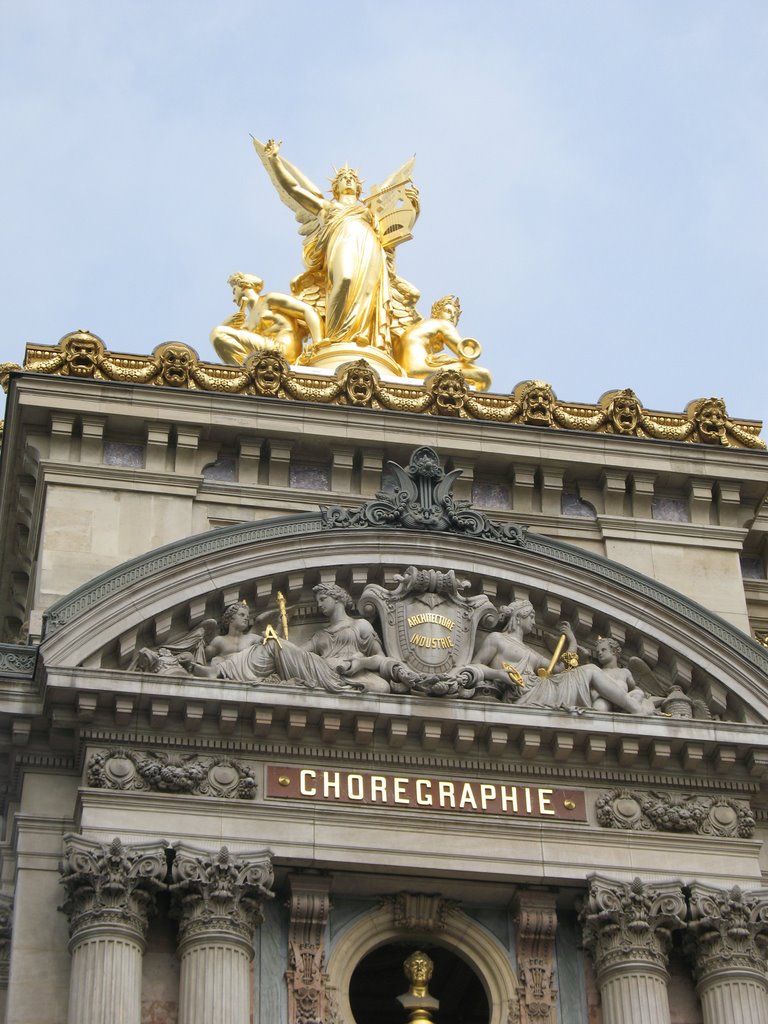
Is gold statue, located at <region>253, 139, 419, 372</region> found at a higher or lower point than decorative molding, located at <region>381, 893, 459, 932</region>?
higher

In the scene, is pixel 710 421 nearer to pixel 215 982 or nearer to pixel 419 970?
pixel 419 970

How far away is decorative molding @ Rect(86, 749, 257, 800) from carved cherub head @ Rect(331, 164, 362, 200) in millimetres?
11988

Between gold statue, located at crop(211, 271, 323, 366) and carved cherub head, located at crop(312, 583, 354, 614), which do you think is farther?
gold statue, located at crop(211, 271, 323, 366)

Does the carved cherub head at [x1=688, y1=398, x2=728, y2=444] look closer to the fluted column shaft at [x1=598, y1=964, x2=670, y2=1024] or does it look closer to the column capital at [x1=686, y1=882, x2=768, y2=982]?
the column capital at [x1=686, y1=882, x2=768, y2=982]

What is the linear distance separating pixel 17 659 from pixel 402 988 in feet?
24.7

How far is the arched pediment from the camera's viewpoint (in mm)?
29125

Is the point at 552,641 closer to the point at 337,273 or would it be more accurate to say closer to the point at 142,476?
the point at 142,476

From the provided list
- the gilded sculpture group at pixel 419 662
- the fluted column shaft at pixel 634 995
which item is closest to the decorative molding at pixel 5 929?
the gilded sculpture group at pixel 419 662

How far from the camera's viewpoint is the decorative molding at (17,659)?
28.4 meters

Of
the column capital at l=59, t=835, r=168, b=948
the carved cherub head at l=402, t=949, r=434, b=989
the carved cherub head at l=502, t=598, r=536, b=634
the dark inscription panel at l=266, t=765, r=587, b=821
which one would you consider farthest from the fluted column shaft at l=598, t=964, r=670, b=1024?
the column capital at l=59, t=835, r=168, b=948

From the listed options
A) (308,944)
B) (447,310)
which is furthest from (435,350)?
(308,944)

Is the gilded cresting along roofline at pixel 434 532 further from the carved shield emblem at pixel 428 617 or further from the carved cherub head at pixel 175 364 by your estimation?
the carved cherub head at pixel 175 364

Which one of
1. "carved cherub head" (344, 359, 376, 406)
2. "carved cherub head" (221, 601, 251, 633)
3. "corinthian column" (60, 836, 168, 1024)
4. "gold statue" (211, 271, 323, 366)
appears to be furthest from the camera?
"gold statue" (211, 271, 323, 366)

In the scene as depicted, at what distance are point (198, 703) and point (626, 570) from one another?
5674mm
